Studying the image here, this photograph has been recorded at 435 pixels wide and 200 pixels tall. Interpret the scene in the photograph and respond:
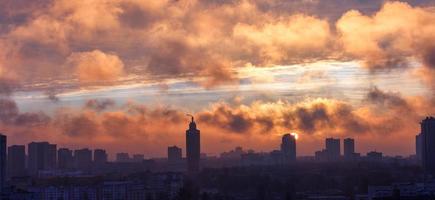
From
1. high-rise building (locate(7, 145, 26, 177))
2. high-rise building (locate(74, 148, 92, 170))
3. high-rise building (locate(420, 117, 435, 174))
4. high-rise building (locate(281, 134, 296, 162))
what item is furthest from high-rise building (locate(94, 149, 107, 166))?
high-rise building (locate(420, 117, 435, 174))

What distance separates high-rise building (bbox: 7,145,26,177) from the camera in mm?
92000

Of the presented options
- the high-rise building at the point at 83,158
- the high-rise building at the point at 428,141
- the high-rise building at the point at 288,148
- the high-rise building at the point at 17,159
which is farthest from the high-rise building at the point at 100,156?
the high-rise building at the point at 428,141

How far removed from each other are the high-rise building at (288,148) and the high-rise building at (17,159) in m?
33.2

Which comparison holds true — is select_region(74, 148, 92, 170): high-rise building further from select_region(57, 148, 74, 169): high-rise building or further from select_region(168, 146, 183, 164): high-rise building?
select_region(168, 146, 183, 164): high-rise building

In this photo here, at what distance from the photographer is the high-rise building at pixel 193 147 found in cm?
8256

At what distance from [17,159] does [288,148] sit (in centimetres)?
3498

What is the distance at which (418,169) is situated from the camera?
8000cm

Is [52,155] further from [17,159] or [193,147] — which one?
[193,147]

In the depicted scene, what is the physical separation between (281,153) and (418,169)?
1098 inches

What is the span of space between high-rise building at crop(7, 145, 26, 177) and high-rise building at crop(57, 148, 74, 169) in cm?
472

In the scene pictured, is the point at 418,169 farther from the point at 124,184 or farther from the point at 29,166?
the point at 29,166

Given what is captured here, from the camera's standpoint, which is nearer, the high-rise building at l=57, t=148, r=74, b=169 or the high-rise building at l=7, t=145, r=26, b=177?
the high-rise building at l=7, t=145, r=26, b=177

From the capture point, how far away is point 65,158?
101000 mm

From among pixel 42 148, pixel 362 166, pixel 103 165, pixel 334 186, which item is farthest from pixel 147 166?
pixel 334 186
